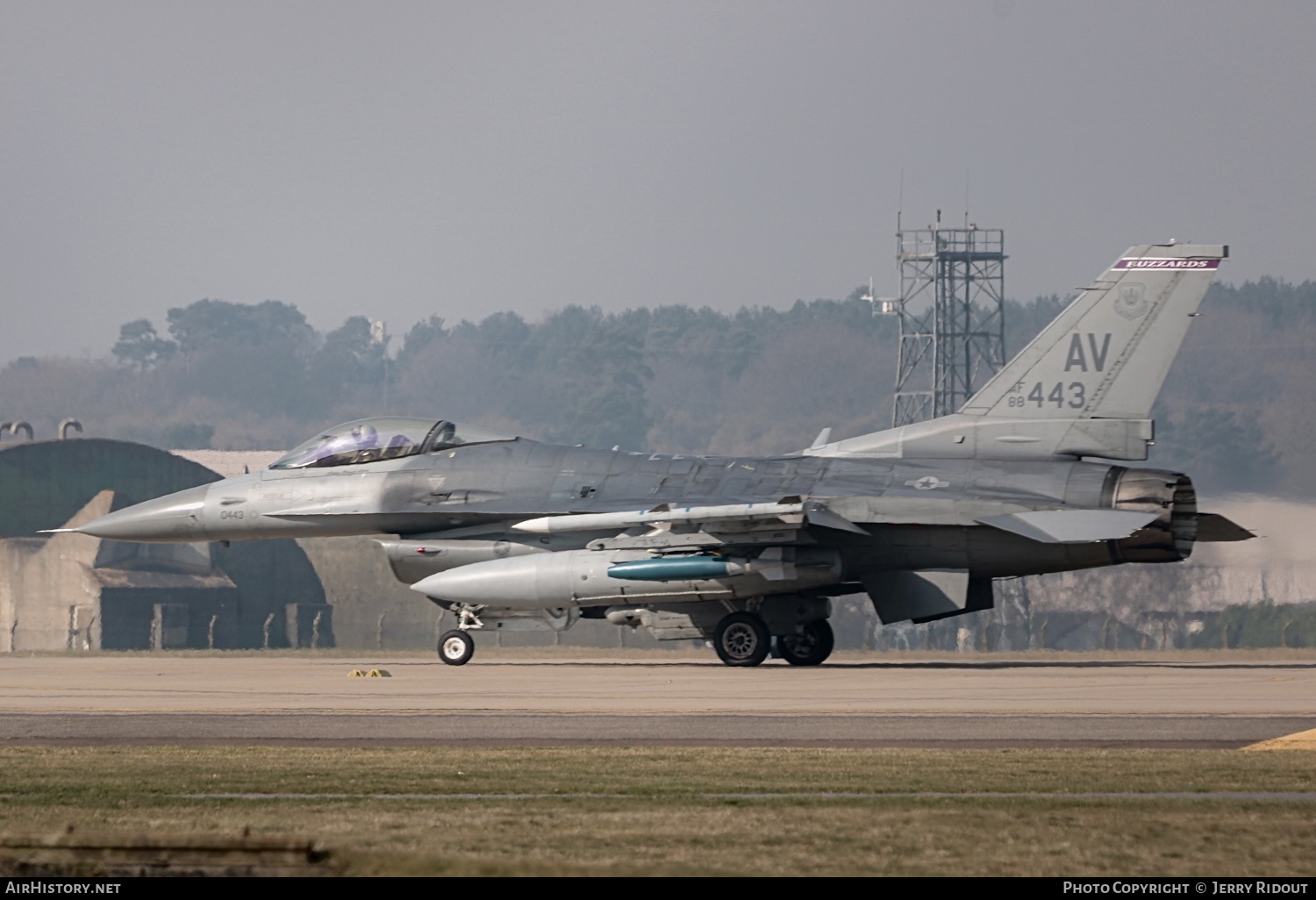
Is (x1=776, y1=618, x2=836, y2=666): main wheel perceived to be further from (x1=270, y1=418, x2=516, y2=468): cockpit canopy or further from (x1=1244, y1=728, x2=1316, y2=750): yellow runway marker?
(x1=1244, y1=728, x2=1316, y2=750): yellow runway marker

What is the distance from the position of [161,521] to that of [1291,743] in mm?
19223

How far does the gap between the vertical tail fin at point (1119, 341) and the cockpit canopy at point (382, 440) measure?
8.10 meters

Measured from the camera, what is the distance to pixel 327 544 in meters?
53.7

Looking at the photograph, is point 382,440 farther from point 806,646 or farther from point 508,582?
point 806,646

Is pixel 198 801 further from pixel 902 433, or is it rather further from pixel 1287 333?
pixel 1287 333

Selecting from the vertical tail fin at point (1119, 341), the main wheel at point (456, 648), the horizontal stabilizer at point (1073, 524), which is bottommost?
the main wheel at point (456, 648)

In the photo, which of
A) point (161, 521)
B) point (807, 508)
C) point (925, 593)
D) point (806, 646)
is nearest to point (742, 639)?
point (806, 646)

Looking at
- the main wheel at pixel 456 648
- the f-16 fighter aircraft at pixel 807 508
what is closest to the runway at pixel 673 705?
the main wheel at pixel 456 648

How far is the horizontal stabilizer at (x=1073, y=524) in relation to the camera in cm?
2209

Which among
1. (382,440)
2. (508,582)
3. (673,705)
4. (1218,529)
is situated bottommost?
(673,705)

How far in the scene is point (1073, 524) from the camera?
22375 mm

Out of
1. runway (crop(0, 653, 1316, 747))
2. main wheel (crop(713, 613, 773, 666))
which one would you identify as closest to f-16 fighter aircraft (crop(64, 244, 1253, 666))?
main wheel (crop(713, 613, 773, 666))

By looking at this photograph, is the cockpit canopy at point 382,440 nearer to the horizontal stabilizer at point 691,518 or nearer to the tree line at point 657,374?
the horizontal stabilizer at point 691,518

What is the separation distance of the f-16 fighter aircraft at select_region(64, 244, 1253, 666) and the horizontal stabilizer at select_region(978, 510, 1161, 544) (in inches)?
1.3
